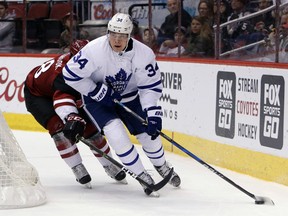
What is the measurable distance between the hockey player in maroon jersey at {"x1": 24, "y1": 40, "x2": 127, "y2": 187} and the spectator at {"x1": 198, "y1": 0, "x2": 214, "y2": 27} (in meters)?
2.01

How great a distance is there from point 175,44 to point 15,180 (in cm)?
363

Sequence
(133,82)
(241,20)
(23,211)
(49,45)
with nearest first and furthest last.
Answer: (23,211) → (133,82) → (241,20) → (49,45)

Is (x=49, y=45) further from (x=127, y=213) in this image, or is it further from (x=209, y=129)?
(x=127, y=213)

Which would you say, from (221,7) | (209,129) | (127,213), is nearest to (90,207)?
(127,213)

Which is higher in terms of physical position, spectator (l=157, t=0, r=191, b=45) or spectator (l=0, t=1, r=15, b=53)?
spectator (l=157, t=0, r=191, b=45)

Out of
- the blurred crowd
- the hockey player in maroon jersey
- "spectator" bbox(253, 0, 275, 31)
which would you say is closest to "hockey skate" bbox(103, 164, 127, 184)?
the hockey player in maroon jersey

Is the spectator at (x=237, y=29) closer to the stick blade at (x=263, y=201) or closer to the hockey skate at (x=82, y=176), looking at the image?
the hockey skate at (x=82, y=176)

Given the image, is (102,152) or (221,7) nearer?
(102,152)

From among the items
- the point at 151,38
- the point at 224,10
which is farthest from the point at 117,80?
the point at 151,38

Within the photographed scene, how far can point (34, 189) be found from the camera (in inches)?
243

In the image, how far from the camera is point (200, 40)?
8.93 m

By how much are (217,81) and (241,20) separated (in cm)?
52

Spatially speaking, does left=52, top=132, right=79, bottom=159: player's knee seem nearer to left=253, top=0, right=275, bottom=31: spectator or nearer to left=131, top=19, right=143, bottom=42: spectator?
left=253, top=0, right=275, bottom=31: spectator

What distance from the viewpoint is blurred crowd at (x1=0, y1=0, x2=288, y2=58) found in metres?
7.71
